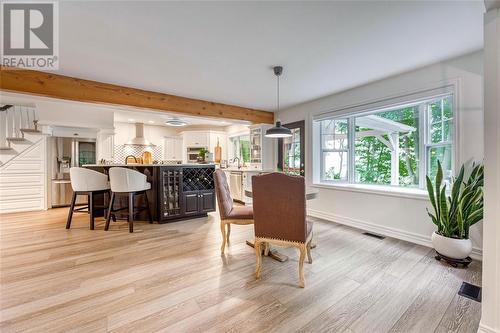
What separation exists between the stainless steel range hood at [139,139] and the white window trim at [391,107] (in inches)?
198

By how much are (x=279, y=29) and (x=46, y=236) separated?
4150mm

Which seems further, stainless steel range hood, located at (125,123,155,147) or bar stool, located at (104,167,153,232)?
stainless steel range hood, located at (125,123,155,147)

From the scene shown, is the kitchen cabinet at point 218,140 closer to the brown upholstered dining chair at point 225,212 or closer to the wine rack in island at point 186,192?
the wine rack in island at point 186,192

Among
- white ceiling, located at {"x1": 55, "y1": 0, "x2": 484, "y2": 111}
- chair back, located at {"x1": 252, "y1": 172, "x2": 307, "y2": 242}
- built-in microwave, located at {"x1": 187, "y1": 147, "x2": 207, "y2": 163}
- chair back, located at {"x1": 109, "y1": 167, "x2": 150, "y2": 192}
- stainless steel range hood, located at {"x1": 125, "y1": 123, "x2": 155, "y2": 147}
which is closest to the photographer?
white ceiling, located at {"x1": 55, "y1": 0, "x2": 484, "y2": 111}

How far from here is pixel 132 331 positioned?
140 centimetres

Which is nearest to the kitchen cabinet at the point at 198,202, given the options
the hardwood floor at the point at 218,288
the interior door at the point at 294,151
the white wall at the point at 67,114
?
the hardwood floor at the point at 218,288

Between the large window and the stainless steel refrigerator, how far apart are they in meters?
5.75

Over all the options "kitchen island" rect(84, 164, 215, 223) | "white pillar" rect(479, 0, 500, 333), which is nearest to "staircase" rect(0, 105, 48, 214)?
"kitchen island" rect(84, 164, 215, 223)

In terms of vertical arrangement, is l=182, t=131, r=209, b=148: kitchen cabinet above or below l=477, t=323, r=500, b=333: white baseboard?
above

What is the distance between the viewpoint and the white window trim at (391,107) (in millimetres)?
2514

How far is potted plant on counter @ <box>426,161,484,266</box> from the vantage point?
218 cm

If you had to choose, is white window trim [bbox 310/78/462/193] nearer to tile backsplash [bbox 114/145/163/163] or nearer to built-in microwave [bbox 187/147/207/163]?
built-in microwave [bbox 187/147/207/163]

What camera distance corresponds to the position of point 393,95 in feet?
10.1

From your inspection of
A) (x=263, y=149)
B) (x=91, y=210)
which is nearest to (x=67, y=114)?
(x=91, y=210)
